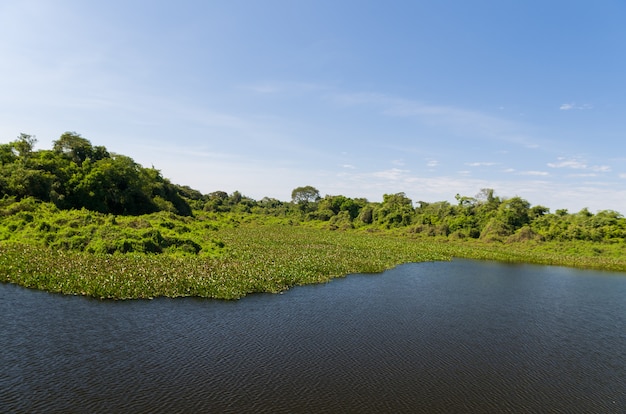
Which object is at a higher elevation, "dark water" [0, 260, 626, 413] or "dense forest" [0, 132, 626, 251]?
"dense forest" [0, 132, 626, 251]

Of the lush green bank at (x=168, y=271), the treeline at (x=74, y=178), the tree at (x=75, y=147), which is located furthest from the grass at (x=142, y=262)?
the tree at (x=75, y=147)

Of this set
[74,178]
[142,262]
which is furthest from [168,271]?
[74,178]

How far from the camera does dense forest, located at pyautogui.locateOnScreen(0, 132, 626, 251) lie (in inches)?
2243

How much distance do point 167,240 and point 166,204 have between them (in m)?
50.2

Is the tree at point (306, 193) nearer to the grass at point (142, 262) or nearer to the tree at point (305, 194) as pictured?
the tree at point (305, 194)

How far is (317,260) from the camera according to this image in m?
42.9

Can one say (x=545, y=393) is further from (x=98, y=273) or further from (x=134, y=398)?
(x=98, y=273)

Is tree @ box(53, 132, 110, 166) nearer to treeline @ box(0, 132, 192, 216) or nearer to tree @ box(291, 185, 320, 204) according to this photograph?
treeline @ box(0, 132, 192, 216)

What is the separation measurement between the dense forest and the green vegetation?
23 centimetres

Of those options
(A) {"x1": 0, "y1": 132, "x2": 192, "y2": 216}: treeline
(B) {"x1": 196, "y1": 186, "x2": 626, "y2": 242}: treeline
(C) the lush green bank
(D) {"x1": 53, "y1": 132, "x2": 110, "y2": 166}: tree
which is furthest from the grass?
(B) {"x1": 196, "y1": 186, "x2": 626, "y2": 242}: treeline

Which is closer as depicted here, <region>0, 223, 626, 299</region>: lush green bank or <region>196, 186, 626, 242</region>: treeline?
<region>0, 223, 626, 299</region>: lush green bank

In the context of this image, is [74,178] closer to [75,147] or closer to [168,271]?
[75,147]

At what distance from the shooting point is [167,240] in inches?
1601

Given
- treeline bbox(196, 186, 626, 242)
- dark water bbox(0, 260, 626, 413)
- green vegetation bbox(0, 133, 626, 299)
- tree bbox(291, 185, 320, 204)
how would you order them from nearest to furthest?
dark water bbox(0, 260, 626, 413), green vegetation bbox(0, 133, 626, 299), treeline bbox(196, 186, 626, 242), tree bbox(291, 185, 320, 204)
